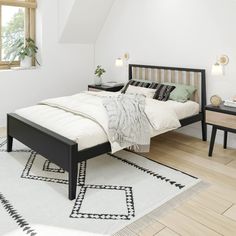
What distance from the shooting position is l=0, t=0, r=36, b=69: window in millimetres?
4691

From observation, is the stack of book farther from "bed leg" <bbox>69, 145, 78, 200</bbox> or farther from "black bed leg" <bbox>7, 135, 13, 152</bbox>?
"black bed leg" <bbox>7, 135, 13, 152</bbox>

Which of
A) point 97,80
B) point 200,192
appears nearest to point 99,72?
point 97,80

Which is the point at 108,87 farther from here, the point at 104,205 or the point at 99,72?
the point at 104,205

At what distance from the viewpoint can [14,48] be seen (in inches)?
193

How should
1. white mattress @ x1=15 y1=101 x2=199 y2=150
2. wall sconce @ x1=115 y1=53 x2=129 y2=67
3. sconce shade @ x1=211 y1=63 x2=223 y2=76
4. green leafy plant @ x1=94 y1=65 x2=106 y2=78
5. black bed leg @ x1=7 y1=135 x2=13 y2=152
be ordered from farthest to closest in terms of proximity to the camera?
green leafy plant @ x1=94 y1=65 x2=106 y2=78 < wall sconce @ x1=115 y1=53 x2=129 y2=67 < sconce shade @ x1=211 y1=63 x2=223 y2=76 < black bed leg @ x1=7 y1=135 x2=13 y2=152 < white mattress @ x1=15 y1=101 x2=199 y2=150

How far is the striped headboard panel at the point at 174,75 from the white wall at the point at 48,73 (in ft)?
3.89

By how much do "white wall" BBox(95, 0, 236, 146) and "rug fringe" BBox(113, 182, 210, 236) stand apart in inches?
55.6

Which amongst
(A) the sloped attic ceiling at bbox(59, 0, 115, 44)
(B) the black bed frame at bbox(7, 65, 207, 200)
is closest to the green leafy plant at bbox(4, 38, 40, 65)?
(A) the sloped attic ceiling at bbox(59, 0, 115, 44)

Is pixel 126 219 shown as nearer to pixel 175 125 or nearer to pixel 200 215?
pixel 200 215

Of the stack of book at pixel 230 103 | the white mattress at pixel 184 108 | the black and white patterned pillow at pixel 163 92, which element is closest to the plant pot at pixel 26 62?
the black and white patterned pillow at pixel 163 92

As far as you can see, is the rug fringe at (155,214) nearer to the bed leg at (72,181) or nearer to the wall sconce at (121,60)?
the bed leg at (72,181)

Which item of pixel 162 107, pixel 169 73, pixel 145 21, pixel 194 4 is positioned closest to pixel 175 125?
pixel 162 107

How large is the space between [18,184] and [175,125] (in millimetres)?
1856

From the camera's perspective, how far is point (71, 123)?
9.18ft
